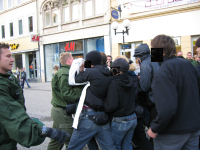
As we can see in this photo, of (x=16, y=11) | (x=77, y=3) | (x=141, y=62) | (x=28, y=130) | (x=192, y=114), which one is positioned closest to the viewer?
(x=28, y=130)

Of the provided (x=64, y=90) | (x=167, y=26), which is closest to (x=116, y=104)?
(x=64, y=90)

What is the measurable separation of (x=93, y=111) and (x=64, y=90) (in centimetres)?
56

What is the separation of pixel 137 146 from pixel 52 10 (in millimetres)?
16366

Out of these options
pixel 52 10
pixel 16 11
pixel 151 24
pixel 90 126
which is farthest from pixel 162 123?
pixel 16 11

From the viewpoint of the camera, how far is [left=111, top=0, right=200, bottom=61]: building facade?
10.1 meters

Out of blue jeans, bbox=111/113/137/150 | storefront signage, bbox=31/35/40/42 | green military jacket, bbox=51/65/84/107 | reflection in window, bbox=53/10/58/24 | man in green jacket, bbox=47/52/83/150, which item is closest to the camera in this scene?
blue jeans, bbox=111/113/137/150

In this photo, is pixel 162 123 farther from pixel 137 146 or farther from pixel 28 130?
pixel 137 146

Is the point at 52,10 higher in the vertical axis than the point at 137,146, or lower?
higher

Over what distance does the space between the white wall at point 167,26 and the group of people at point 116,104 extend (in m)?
8.72

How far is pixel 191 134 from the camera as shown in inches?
66.9

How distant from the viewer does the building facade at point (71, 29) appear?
1370 cm

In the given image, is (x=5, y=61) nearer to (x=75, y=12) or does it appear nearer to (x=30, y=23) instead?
(x=75, y=12)

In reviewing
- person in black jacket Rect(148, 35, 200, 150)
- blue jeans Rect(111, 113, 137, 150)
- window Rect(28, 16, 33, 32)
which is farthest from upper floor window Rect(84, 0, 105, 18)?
person in black jacket Rect(148, 35, 200, 150)

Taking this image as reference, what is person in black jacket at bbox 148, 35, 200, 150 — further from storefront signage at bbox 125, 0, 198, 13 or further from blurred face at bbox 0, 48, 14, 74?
storefront signage at bbox 125, 0, 198, 13
